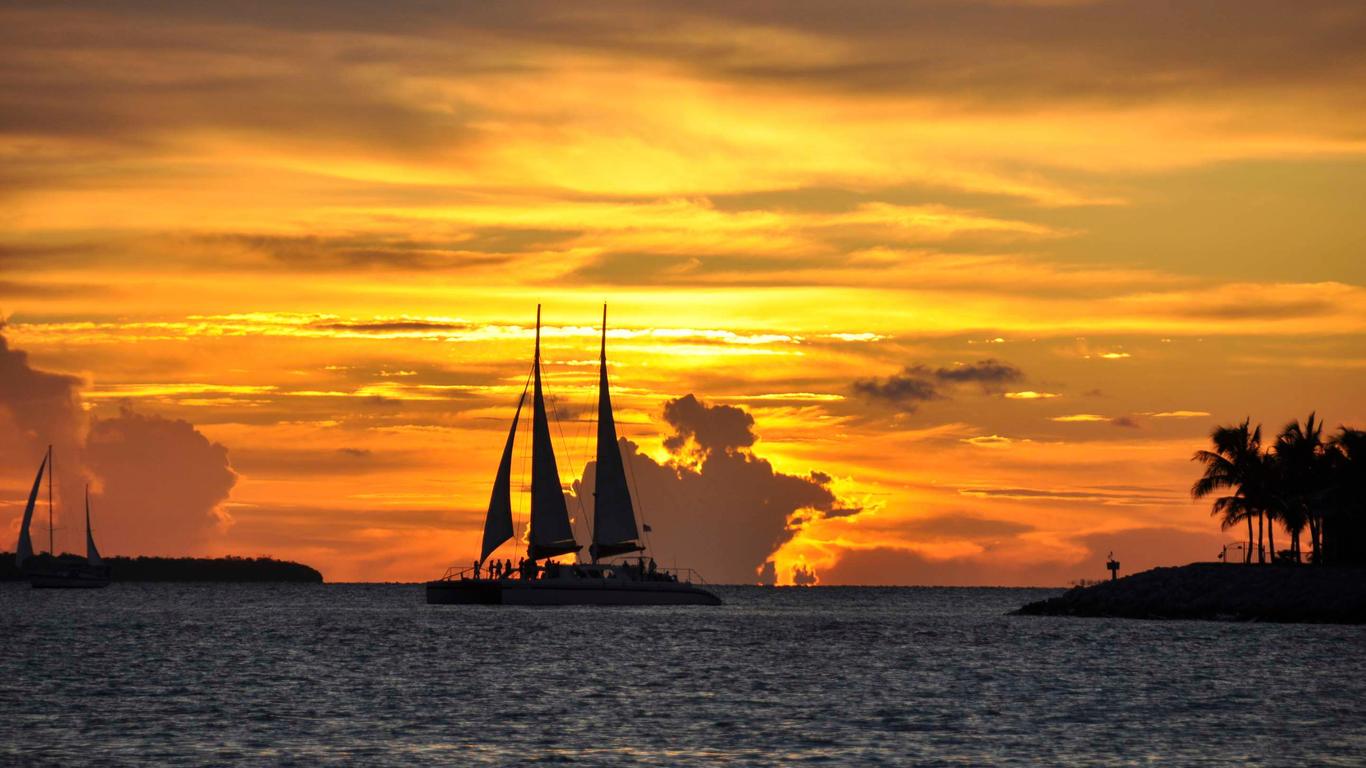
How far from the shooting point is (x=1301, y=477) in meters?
137

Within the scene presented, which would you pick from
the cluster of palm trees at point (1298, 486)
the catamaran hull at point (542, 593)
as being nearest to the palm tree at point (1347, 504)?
the cluster of palm trees at point (1298, 486)

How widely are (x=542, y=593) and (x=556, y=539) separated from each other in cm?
446

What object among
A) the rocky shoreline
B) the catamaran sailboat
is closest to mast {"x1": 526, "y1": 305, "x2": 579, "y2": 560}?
the catamaran sailboat

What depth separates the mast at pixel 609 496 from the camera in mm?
142000

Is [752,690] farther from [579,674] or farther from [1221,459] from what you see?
[1221,459]

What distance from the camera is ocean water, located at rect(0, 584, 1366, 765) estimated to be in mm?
49844

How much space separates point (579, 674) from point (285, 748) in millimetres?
27333

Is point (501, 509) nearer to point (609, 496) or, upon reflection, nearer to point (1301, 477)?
point (609, 496)

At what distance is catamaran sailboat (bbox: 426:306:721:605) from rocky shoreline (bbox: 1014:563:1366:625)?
3700cm

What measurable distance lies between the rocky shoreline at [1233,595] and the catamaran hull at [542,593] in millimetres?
35122

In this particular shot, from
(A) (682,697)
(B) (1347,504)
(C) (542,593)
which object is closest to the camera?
(A) (682,697)

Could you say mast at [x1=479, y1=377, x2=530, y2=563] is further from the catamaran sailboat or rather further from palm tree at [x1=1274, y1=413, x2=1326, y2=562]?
palm tree at [x1=1274, y1=413, x2=1326, y2=562]

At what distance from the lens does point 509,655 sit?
8906 centimetres

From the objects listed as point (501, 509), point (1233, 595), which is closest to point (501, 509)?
point (501, 509)
